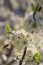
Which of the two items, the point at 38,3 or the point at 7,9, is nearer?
the point at 38,3

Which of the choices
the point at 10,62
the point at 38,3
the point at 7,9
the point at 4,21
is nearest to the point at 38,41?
the point at 38,3

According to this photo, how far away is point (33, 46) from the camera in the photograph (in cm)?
175

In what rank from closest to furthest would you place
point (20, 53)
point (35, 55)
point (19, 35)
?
1. point (19, 35)
2. point (35, 55)
3. point (20, 53)

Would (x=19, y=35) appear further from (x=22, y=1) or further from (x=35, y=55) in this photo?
(x=22, y=1)

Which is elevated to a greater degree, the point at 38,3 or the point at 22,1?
the point at 38,3

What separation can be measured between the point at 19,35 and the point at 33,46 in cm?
24

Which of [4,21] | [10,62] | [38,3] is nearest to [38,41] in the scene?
[38,3]

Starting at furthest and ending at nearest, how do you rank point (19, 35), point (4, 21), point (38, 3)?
point (4, 21) → point (19, 35) → point (38, 3)

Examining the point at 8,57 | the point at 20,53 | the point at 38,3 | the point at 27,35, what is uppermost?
the point at 38,3

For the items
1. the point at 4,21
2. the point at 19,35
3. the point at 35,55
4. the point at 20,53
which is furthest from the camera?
the point at 4,21

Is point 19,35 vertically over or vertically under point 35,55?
over

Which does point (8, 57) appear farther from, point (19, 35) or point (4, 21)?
point (19, 35)

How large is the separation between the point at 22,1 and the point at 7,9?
0.43m

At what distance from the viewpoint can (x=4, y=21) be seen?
494 cm
